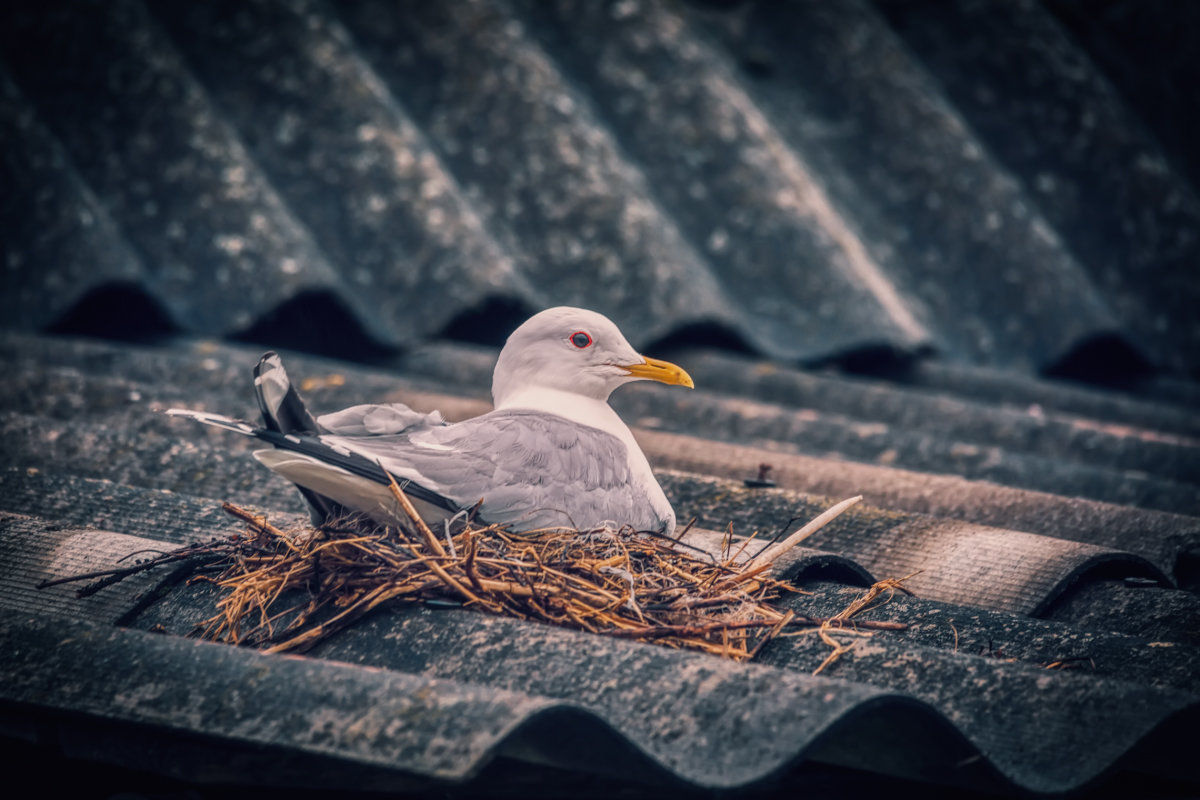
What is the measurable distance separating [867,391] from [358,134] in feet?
8.34

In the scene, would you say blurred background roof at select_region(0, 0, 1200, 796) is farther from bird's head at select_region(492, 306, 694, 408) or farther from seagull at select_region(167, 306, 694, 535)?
bird's head at select_region(492, 306, 694, 408)

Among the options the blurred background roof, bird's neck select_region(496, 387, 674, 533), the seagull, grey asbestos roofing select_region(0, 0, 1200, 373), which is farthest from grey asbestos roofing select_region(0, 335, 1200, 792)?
grey asbestos roofing select_region(0, 0, 1200, 373)

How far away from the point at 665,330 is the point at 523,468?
2454 millimetres

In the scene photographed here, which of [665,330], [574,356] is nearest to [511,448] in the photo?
[574,356]

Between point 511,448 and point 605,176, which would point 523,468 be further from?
point 605,176

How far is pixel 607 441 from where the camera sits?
2.63 meters

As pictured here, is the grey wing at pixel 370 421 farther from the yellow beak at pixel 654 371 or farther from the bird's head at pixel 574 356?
the yellow beak at pixel 654 371

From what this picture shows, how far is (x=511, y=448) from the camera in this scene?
2.43m

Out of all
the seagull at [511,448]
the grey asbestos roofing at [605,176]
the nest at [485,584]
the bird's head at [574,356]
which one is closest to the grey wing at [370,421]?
the seagull at [511,448]

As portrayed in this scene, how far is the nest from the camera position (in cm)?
212

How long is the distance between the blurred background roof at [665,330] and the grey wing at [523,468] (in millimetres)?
299

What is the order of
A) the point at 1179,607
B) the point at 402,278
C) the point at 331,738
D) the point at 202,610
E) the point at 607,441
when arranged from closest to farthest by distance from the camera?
the point at 331,738, the point at 202,610, the point at 1179,607, the point at 607,441, the point at 402,278

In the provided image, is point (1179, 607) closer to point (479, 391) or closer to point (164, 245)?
point (479, 391)

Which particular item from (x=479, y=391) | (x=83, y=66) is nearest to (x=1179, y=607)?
(x=479, y=391)
